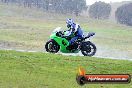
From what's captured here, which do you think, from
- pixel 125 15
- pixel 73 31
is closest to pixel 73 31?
pixel 73 31

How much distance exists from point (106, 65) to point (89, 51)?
415cm

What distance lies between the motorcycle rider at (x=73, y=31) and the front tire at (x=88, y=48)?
548 millimetres

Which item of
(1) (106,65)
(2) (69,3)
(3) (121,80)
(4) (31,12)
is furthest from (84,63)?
(2) (69,3)

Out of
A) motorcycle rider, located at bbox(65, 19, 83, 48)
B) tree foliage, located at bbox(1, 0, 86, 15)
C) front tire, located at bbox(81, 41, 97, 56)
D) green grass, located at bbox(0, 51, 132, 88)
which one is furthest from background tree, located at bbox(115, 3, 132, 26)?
green grass, located at bbox(0, 51, 132, 88)

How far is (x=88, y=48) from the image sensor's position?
21719 mm

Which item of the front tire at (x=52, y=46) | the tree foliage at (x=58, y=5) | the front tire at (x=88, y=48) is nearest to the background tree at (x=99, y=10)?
the tree foliage at (x=58, y=5)

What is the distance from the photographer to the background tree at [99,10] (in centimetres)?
15475

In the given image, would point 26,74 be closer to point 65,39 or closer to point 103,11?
point 65,39

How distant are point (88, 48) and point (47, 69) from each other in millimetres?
→ 6021

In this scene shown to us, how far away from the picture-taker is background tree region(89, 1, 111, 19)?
155m

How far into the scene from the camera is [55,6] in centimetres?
15300

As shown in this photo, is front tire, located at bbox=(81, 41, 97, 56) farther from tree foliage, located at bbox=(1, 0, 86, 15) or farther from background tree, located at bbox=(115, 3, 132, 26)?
tree foliage, located at bbox=(1, 0, 86, 15)

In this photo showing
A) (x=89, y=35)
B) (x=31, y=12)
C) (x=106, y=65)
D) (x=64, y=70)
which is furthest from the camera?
(x=31, y=12)

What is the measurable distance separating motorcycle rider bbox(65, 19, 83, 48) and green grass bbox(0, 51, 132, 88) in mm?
2550
